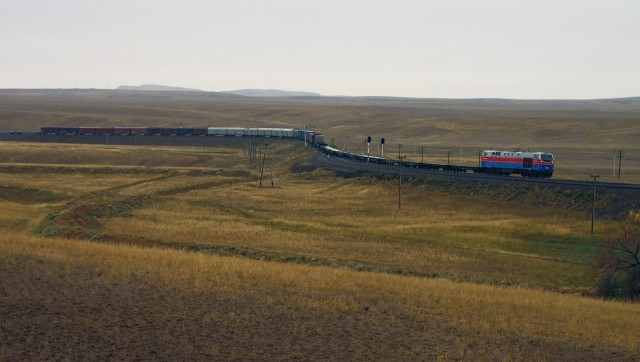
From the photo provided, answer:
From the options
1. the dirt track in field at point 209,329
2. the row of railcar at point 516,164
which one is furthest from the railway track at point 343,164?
the dirt track in field at point 209,329

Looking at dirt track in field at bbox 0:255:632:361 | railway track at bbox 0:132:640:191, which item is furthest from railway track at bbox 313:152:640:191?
dirt track in field at bbox 0:255:632:361

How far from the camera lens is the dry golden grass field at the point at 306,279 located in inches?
1094

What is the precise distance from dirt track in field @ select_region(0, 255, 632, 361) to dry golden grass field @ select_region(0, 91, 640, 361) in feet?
0.31

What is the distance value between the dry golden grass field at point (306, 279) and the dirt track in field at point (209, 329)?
94 millimetres

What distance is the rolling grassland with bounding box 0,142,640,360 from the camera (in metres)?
27.7

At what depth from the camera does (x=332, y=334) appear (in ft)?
95.0

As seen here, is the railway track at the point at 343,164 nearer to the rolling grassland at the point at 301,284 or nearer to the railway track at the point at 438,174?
the railway track at the point at 438,174

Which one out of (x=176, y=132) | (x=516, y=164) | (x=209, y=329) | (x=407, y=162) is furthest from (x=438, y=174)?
(x=176, y=132)

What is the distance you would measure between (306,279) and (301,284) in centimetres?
139

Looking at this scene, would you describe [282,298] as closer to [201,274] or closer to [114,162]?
[201,274]

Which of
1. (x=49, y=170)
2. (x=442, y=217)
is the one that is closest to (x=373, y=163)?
(x=442, y=217)

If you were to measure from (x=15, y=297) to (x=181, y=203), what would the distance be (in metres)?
50.2

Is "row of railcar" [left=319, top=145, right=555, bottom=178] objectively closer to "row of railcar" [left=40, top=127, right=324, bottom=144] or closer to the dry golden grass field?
the dry golden grass field

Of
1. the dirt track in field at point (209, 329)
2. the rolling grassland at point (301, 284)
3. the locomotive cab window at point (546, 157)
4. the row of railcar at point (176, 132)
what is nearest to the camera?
the dirt track in field at point (209, 329)
